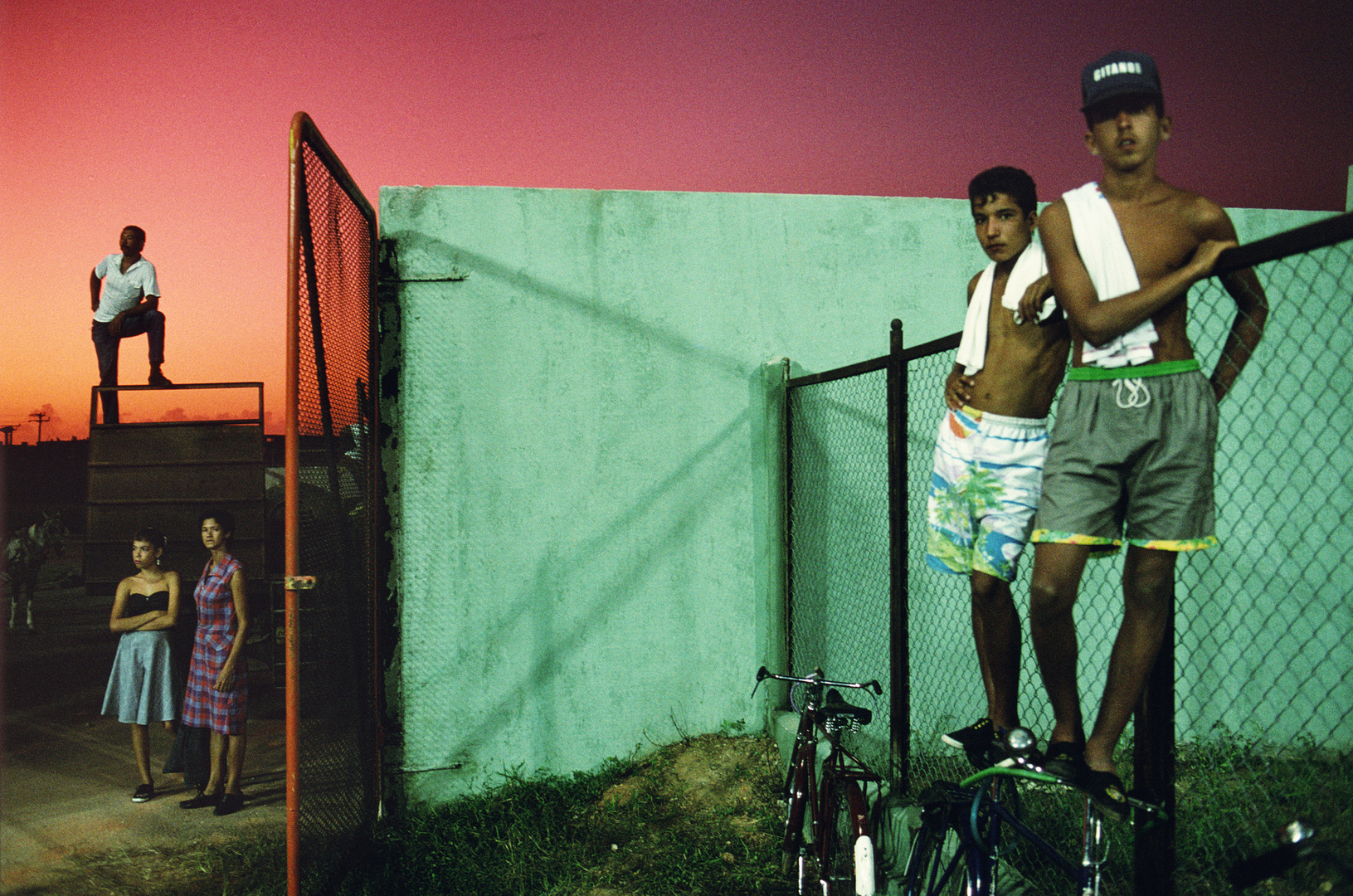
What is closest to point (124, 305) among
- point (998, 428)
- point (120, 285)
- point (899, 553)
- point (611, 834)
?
point (120, 285)

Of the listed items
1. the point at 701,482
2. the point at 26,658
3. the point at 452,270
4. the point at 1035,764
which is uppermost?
the point at 452,270

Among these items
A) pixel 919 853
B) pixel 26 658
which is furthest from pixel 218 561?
A: pixel 26 658

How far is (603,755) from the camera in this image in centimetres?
476

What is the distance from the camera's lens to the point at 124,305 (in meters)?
5.81

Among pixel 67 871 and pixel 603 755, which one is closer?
pixel 67 871

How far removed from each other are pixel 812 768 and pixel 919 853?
98 cm

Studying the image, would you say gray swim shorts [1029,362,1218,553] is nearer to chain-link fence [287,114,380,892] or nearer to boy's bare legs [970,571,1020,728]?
boy's bare legs [970,571,1020,728]

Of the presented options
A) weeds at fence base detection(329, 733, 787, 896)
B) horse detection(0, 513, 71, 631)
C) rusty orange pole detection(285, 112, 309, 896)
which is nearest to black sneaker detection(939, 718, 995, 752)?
weeds at fence base detection(329, 733, 787, 896)

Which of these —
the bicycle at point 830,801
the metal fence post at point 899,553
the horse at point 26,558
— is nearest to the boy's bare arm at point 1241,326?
the metal fence post at point 899,553

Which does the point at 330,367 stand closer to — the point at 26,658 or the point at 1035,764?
the point at 1035,764

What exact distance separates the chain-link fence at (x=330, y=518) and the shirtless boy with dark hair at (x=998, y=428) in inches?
89.5

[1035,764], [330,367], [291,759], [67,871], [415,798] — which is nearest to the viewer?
[1035,764]

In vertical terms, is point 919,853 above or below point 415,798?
above

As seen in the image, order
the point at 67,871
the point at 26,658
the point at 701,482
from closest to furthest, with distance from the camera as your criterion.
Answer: the point at 67,871 < the point at 701,482 < the point at 26,658
